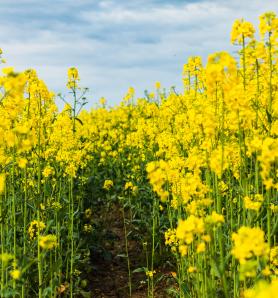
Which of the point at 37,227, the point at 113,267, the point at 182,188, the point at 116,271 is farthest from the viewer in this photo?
the point at 113,267

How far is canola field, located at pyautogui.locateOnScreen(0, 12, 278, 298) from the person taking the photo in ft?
10.6

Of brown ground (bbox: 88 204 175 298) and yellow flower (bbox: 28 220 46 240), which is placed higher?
yellow flower (bbox: 28 220 46 240)

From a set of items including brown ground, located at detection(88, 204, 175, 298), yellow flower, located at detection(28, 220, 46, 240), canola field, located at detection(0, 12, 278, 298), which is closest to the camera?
canola field, located at detection(0, 12, 278, 298)

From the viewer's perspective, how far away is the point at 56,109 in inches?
264

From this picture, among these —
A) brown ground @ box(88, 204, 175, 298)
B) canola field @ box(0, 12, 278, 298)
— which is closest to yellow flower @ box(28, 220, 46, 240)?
canola field @ box(0, 12, 278, 298)

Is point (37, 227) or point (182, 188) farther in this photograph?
point (37, 227)

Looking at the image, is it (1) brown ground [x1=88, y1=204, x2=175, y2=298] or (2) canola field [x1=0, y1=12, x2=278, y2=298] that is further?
Answer: (1) brown ground [x1=88, y1=204, x2=175, y2=298]

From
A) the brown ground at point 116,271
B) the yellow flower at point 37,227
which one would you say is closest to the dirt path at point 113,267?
the brown ground at point 116,271

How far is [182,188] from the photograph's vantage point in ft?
12.9

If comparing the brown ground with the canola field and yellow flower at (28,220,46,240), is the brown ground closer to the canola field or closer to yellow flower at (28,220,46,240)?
the canola field

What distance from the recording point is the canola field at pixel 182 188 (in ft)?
10.6

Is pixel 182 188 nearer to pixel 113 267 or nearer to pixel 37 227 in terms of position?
pixel 37 227

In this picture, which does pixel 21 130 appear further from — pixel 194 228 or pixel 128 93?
pixel 128 93

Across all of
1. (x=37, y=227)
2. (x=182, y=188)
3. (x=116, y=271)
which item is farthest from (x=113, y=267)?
(x=182, y=188)
